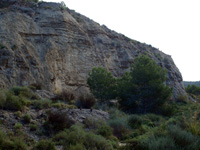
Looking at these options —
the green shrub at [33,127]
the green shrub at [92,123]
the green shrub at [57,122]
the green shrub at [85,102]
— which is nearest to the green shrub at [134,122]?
the green shrub at [92,123]

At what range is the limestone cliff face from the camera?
72.1 ft

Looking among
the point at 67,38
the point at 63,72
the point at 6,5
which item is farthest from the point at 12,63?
the point at 6,5

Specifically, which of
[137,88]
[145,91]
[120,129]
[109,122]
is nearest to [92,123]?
[109,122]

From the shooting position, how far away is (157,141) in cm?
614

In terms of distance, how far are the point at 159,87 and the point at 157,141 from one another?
49.3 ft

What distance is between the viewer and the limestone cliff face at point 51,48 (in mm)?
21969

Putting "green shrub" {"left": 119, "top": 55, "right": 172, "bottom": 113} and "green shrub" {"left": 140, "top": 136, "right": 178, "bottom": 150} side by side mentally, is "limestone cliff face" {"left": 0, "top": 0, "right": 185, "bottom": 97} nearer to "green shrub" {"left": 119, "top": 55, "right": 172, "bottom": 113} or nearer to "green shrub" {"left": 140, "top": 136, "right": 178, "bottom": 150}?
"green shrub" {"left": 119, "top": 55, "right": 172, "bottom": 113}

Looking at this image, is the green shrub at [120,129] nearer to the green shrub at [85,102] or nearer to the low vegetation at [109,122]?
the low vegetation at [109,122]

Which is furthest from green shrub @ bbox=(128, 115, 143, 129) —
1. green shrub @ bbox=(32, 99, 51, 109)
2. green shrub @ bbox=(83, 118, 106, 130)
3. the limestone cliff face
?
the limestone cliff face

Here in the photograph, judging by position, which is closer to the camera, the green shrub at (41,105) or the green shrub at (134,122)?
the green shrub at (41,105)

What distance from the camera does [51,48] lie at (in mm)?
25250

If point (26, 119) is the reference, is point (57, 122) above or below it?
above

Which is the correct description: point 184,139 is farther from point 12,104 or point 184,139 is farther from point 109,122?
point 12,104

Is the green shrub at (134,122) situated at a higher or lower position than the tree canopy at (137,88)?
lower
